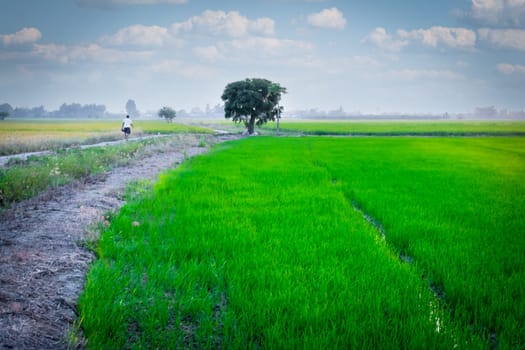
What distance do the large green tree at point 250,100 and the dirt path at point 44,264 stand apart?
42446mm

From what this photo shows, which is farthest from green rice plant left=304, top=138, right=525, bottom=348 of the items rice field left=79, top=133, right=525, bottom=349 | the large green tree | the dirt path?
the large green tree

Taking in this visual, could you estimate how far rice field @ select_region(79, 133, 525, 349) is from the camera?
2729 mm

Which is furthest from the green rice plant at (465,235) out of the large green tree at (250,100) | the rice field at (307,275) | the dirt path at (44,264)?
the large green tree at (250,100)

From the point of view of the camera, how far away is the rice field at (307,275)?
273 centimetres

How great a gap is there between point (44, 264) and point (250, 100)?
45950mm

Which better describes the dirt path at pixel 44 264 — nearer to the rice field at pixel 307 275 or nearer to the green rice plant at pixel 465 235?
the rice field at pixel 307 275

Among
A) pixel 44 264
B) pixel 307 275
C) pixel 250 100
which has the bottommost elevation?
pixel 307 275

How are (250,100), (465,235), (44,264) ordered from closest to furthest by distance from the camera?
(44,264) < (465,235) < (250,100)

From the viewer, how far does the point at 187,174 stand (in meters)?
11.7

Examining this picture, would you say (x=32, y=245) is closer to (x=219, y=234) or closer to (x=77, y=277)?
(x=77, y=277)

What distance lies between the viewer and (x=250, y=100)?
48250 millimetres

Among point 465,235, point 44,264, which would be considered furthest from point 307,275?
point 465,235

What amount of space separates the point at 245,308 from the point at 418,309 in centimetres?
154

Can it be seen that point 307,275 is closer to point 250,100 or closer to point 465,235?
point 465,235
